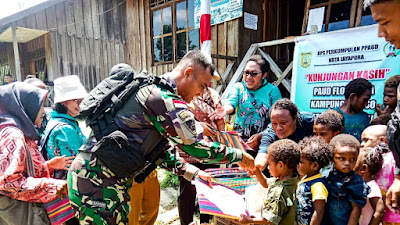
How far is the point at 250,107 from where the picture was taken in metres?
3.15

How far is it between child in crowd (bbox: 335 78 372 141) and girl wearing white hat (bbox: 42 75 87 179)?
8.81 feet

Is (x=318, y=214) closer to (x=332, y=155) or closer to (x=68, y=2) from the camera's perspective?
(x=332, y=155)

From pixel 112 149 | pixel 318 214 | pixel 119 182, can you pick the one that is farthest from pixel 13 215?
pixel 318 214

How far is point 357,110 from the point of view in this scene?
2.65 m

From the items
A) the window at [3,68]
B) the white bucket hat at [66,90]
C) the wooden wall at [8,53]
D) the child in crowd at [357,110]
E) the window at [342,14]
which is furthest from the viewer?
the window at [3,68]

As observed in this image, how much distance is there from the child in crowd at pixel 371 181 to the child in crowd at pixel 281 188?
56 cm

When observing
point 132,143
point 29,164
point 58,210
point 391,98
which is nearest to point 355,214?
point 391,98

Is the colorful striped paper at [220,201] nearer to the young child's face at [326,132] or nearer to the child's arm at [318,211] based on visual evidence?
the child's arm at [318,211]

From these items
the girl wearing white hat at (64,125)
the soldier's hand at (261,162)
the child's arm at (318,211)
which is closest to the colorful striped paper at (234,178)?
the soldier's hand at (261,162)

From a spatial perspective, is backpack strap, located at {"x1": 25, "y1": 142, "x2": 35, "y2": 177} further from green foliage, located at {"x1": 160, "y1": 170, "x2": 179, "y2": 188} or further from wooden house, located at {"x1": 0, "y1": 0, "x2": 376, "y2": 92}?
wooden house, located at {"x1": 0, "y1": 0, "x2": 376, "y2": 92}

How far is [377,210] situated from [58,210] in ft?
8.14

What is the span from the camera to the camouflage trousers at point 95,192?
67.0 inches

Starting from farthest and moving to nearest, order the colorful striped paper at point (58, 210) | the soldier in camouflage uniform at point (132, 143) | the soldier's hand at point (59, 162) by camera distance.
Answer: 1. the soldier's hand at point (59, 162)
2. the colorful striped paper at point (58, 210)
3. the soldier in camouflage uniform at point (132, 143)

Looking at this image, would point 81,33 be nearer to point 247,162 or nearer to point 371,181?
point 247,162
